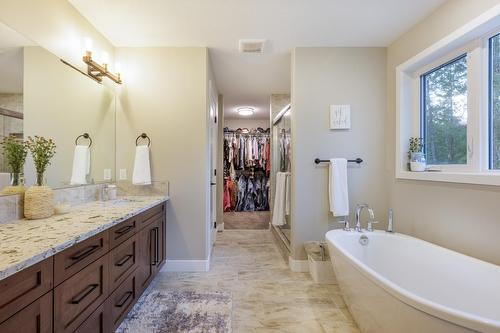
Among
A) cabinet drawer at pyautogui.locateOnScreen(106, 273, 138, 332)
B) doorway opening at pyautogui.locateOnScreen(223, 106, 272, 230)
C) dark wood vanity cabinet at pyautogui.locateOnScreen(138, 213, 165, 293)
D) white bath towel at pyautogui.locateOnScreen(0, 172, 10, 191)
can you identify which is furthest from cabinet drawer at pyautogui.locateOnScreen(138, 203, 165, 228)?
doorway opening at pyautogui.locateOnScreen(223, 106, 272, 230)

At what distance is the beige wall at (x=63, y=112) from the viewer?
1.64 meters

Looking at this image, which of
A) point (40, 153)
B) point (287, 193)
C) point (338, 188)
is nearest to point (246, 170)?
point (287, 193)

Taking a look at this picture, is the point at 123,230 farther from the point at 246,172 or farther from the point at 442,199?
the point at 246,172

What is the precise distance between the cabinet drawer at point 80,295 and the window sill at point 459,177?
238 centimetres

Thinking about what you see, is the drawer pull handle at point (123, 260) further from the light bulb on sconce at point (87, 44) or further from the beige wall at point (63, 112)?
the light bulb on sconce at point (87, 44)

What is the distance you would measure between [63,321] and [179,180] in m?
1.69

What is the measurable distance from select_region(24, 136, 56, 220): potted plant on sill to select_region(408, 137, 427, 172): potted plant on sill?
2.86 meters

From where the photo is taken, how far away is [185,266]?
2705 millimetres

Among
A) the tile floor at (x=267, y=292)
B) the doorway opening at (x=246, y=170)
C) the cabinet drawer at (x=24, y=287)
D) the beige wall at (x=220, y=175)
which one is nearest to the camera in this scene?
the cabinet drawer at (x=24, y=287)

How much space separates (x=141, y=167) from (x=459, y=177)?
2.69 metres

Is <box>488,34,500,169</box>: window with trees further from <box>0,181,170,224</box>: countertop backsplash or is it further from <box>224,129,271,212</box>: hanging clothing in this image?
<box>224,129,271,212</box>: hanging clothing

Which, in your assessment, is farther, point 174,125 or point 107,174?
point 174,125

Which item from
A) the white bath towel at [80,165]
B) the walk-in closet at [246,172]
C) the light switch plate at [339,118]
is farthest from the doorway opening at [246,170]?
the white bath towel at [80,165]

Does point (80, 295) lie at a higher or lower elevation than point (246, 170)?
lower
